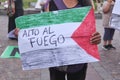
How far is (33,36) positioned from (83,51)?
1.52ft

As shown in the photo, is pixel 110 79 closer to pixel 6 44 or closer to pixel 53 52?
pixel 53 52

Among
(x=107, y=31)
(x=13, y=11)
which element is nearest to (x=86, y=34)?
(x=107, y=31)

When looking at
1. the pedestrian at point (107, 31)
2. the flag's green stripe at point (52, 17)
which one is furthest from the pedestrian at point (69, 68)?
the pedestrian at point (107, 31)

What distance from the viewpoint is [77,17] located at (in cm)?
315

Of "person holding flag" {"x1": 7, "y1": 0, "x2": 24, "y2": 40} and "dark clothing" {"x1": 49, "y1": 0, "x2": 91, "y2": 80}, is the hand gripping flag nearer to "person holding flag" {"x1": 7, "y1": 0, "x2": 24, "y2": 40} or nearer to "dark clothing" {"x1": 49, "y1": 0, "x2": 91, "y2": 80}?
"dark clothing" {"x1": 49, "y1": 0, "x2": 91, "y2": 80}

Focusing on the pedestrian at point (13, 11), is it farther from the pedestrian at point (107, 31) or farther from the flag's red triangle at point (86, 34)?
the flag's red triangle at point (86, 34)

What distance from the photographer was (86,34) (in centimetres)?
314

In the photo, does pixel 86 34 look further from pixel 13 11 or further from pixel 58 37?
pixel 13 11

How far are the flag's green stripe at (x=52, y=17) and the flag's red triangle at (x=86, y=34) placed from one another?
5 cm

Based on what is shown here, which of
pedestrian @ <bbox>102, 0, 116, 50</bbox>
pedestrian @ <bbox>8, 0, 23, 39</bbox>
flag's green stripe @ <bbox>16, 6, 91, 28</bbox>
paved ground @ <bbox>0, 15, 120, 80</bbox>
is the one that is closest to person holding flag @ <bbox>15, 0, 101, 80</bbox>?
flag's green stripe @ <bbox>16, 6, 91, 28</bbox>

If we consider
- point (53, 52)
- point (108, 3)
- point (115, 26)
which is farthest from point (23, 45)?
point (108, 3)

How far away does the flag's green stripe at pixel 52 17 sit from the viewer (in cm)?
312

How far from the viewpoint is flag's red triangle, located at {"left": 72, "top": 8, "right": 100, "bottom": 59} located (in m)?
3.14

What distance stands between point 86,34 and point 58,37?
248mm
